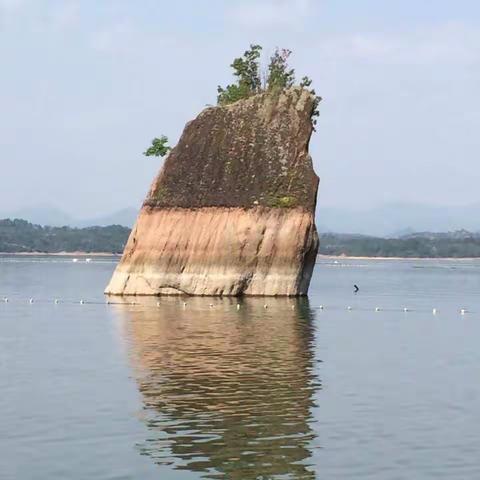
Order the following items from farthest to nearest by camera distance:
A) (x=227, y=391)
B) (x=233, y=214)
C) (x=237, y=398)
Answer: (x=233, y=214) → (x=227, y=391) → (x=237, y=398)

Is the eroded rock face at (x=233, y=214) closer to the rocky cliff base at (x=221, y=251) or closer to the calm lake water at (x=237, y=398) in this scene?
the rocky cliff base at (x=221, y=251)

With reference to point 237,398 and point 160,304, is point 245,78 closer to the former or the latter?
point 160,304

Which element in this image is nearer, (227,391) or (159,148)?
(227,391)

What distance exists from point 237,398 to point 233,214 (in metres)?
51.1

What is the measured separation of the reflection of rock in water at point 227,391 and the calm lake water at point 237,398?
7 cm

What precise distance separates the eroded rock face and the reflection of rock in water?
17.9 metres

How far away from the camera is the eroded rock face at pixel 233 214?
86000mm

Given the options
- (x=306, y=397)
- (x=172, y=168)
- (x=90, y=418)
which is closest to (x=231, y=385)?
(x=306, y=397)

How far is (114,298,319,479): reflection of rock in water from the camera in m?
28.2

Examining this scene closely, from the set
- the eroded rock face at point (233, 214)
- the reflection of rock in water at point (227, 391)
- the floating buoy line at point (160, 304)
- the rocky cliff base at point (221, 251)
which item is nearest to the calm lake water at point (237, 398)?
the reflection of rock in water at point (227, 391)

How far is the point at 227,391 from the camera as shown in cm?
3797

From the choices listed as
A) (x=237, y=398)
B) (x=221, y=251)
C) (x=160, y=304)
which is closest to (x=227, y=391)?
(x=237, y=398)

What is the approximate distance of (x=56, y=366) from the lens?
4547 centimetres

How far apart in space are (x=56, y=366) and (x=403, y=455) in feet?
66.0
